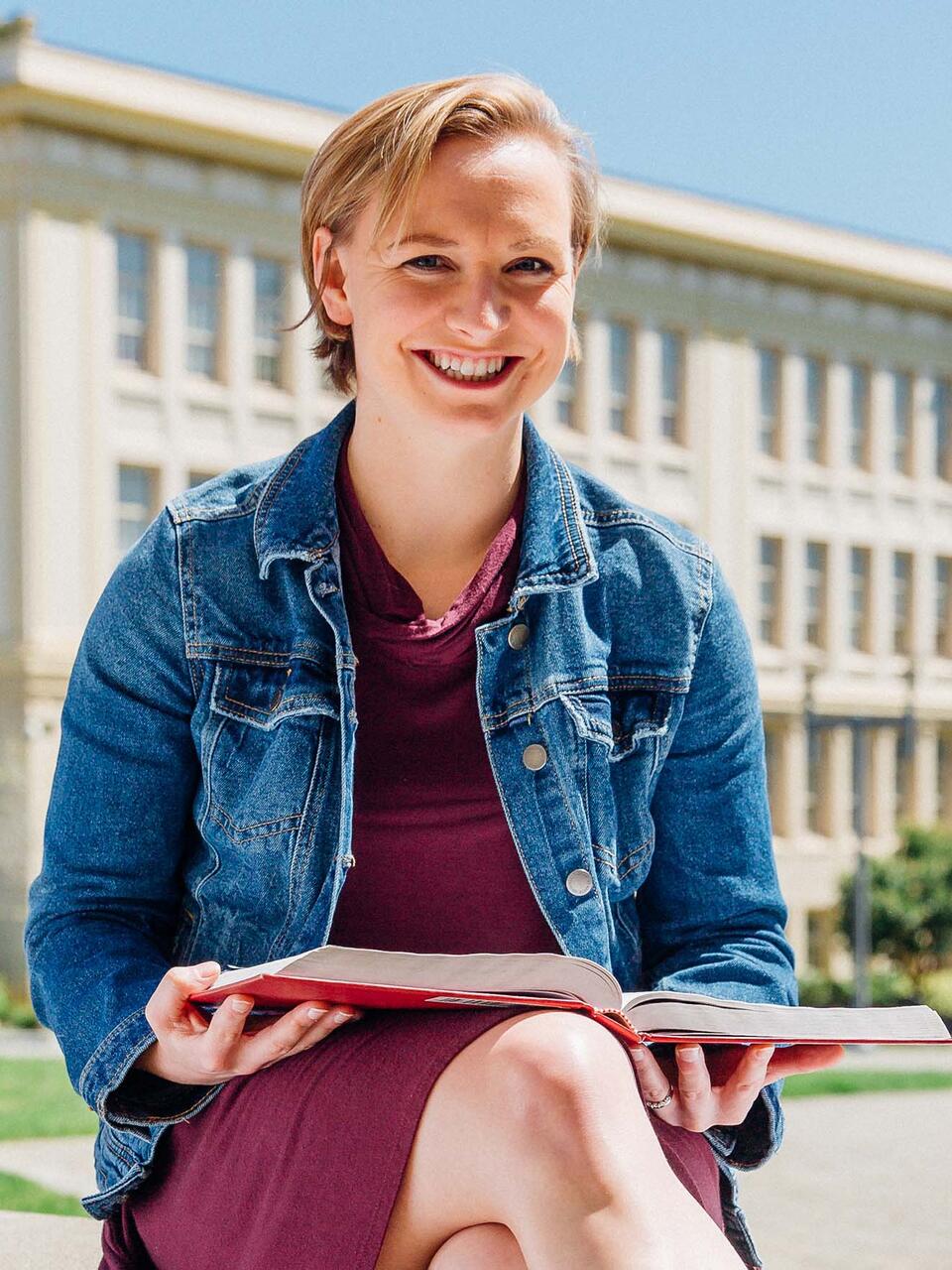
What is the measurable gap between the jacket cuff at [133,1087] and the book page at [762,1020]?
480mm

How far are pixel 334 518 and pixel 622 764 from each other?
0.45 metres

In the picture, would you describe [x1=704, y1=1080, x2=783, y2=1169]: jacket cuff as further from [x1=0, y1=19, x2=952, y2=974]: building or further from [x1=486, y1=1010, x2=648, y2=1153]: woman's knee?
[x1=0, y1=19, x2=952, y2=974]: building

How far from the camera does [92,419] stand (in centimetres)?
2547

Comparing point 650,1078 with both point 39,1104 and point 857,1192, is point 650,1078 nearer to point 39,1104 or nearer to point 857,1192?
point 857,1192

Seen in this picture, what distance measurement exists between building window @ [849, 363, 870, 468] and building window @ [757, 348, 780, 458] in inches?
73.9

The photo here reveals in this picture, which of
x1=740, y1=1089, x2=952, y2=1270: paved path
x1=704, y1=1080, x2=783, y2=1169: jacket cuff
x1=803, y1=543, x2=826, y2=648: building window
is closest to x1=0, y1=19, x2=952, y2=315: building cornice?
x1=803, y1=543, x2=826, y2=648: building window

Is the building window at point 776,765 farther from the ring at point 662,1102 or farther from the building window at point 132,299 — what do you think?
the ring at point 662,1102

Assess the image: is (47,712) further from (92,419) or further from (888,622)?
(888,622)

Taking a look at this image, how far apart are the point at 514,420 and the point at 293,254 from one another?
85.9 feet

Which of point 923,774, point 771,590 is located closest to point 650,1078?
point 771,590

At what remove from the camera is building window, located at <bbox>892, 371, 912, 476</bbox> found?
36.7 meters

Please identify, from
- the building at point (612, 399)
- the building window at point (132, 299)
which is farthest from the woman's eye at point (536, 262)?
the building window at point (132, 299)

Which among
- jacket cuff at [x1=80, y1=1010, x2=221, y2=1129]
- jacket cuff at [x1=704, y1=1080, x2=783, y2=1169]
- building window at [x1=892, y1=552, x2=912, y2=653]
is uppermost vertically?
building window at [x1=892, y1=552, x2=912, y2=653]

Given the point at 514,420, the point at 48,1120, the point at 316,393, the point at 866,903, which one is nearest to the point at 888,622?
the point at 866,903
